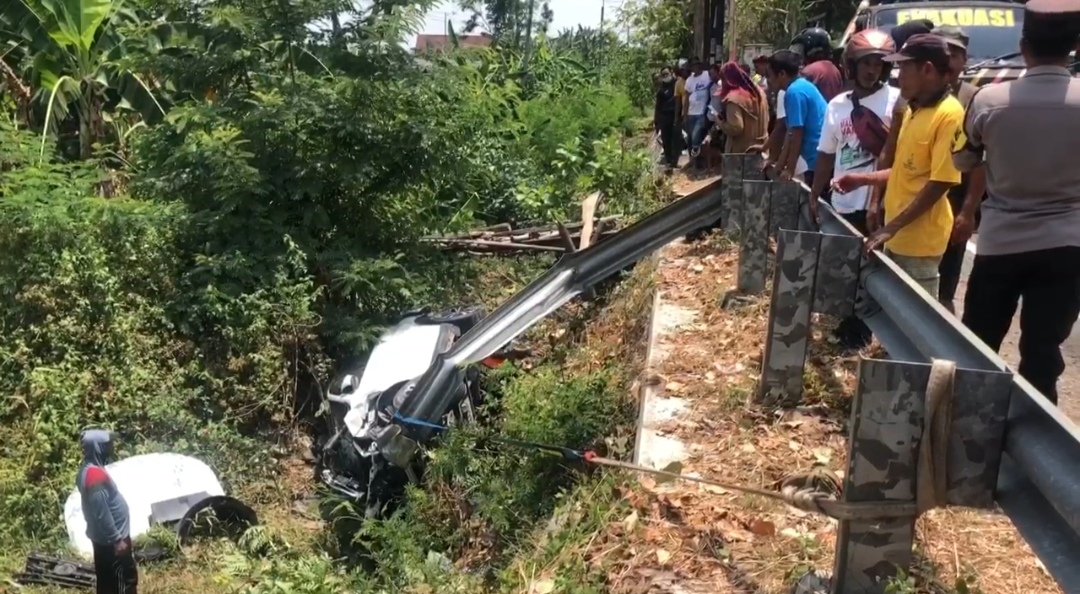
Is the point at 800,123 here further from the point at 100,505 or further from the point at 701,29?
the point at 701,29

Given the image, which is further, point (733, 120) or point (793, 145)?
point (733, 120)

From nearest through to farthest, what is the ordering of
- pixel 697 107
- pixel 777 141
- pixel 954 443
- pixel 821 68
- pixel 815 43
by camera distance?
1. pixel 954 443
2. pixel 777 141
3. pixel 821 68
4. pixel 815 43
5. pixel 697 107

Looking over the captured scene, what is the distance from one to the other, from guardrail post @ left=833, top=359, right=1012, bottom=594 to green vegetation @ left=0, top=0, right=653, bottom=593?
295 cm

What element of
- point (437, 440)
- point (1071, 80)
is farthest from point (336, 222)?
point (1071, 80)

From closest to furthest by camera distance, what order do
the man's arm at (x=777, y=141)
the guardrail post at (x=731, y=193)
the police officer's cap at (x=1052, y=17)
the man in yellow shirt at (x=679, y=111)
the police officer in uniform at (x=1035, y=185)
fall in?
1. the police officer's cap at (x=1052, y=17)
2. the police officer in uniform at (x=1035, y=185)
3. the guardrail post at (x=731, y=193)
4. the man's arm at (x=777, y=141)
5. the man in yellow shirt at (x=679, y=111)

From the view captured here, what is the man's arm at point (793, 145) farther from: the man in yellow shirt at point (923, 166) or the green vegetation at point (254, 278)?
the man in yellow shirt at point (923, 166)

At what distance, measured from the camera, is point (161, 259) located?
8.21 metres

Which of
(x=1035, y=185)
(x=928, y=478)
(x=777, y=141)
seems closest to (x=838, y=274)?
(x=1035, y=185)

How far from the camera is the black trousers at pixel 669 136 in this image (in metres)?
14.8

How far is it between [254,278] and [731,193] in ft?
13.3

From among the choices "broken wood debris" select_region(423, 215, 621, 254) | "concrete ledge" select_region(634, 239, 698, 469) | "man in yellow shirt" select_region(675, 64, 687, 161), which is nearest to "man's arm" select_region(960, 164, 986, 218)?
"concrete ledge" select_region(634, 239, 698, 469)

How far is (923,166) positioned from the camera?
4.30 metres

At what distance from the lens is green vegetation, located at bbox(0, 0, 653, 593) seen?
20.8 feet

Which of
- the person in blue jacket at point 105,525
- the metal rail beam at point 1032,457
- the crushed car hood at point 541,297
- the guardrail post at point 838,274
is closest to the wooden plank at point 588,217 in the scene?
the crushed car hood at point 541,297
